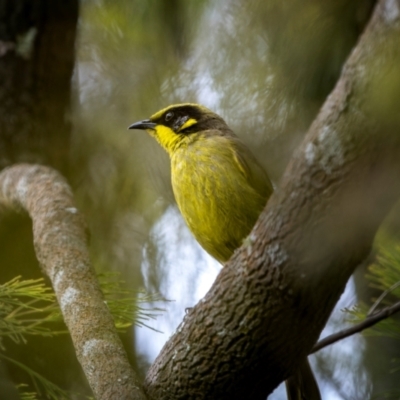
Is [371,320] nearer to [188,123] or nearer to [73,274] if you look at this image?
[73,274]

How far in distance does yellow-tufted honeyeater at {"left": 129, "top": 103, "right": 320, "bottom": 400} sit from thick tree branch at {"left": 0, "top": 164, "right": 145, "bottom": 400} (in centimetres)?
61

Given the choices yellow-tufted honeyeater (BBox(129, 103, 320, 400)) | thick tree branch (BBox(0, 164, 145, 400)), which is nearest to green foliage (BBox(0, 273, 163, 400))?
thick tree branch (BBox(0, 164, 145, 400))

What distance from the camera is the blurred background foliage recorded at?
13.7 ft

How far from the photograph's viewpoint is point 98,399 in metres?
2.71

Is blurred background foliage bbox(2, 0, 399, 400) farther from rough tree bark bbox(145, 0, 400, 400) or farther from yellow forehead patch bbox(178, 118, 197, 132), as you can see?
rough tree bark bbox(145, 0, 400, 400)

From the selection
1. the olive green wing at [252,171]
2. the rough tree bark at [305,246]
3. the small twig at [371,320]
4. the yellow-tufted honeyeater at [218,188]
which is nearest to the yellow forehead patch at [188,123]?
the yellow-tufted honeyeater at [218,188]

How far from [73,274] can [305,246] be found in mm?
1478

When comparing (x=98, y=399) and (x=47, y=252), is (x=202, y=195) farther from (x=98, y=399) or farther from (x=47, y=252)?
(x=98, y=399)

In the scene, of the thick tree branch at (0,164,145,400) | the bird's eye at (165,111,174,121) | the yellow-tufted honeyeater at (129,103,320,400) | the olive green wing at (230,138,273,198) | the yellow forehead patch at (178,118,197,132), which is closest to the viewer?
the thick tree branch at (0,164,145,400)

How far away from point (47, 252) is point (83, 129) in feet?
6.46

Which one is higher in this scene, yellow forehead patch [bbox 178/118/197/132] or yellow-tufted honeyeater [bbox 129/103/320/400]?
yellow forehead patch [bbox 178/118/197/132]

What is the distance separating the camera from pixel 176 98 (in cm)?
491

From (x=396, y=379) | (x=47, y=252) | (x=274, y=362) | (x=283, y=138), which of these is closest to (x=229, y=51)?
(x=283, y=138)

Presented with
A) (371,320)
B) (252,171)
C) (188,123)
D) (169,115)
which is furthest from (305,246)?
(169,115)
